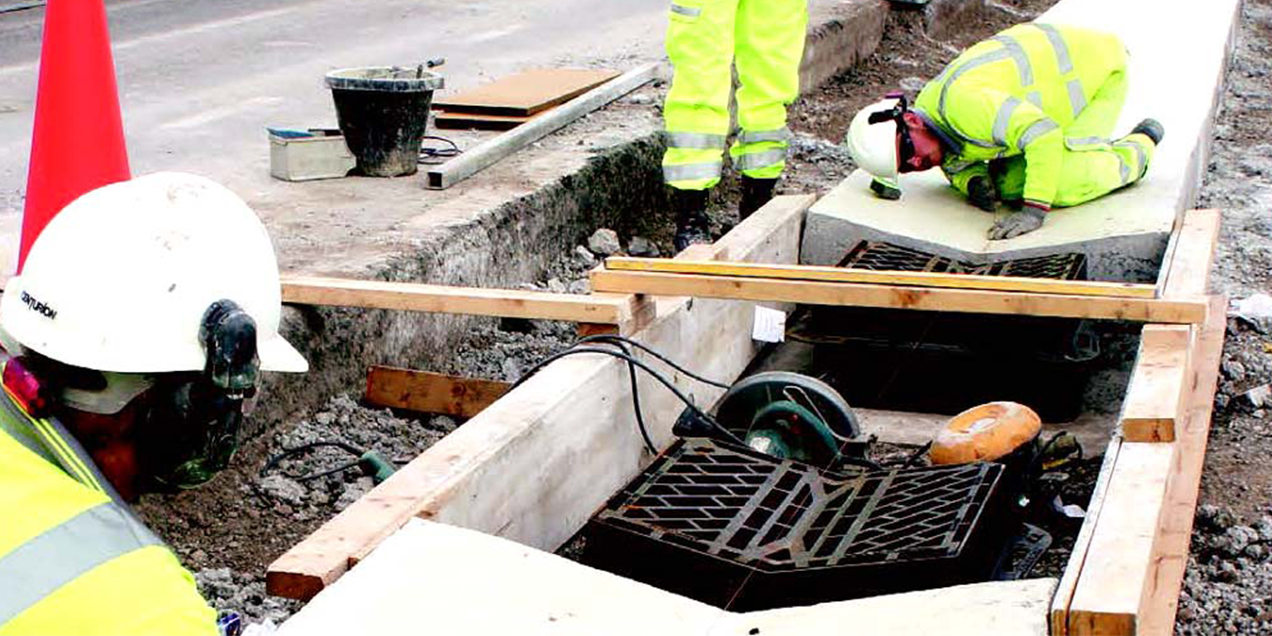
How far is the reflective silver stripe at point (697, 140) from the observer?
7203mm

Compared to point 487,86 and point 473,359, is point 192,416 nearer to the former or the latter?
point 473,359

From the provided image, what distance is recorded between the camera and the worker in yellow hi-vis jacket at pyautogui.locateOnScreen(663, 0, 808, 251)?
709cm

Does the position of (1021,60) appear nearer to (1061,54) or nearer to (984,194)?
(1061,54)

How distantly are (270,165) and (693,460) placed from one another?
331 cm

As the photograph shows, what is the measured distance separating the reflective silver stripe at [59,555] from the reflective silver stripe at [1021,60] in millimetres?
5344

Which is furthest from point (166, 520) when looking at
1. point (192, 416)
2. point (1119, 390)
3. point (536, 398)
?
point (1119, 390)

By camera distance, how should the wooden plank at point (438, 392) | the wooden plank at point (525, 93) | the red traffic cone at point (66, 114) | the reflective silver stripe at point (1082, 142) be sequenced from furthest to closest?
the wooden plank at point (525, 93), the reflective silver stripe at point (1082, 142), the wooden plank at point (438, 392), the red traffic cone at point (66, 114)

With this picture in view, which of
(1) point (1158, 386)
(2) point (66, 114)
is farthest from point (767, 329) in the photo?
(2) point (66, 114)

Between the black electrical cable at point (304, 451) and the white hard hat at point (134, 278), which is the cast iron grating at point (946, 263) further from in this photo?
the white hard hat at point (134, 278)

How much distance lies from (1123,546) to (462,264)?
3441 mm

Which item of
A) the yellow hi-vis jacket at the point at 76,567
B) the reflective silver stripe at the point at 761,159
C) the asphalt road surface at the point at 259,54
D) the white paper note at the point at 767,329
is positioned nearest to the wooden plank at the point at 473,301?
the white paper note at the point at 767,329

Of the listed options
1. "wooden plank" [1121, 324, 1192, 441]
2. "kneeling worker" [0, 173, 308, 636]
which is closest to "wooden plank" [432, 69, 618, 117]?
"wooden plank" [1121, 324, 1192, 441]

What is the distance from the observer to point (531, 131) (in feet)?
25.6

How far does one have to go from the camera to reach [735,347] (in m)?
6.13
